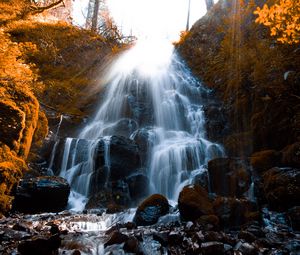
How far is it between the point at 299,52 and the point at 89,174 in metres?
10.4

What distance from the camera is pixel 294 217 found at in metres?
7.73

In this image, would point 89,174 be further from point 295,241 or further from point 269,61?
point 269,61

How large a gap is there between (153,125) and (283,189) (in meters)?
9.04

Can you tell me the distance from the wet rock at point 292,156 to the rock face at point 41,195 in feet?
24.9

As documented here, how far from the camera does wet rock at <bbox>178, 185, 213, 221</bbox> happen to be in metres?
7.99

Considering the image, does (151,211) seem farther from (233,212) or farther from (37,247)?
(37,247)

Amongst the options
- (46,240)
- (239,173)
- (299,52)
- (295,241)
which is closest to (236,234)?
(295,241)

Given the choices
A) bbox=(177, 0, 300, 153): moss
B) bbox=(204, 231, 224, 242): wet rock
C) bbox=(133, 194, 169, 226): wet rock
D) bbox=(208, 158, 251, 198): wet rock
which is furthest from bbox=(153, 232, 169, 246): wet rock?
bbox=(177, 0, 300, 153): moss

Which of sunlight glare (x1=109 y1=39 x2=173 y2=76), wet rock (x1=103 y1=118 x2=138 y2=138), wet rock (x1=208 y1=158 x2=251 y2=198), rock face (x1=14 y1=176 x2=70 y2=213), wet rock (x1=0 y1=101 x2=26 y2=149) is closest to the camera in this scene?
wet rock (x1=0 y1=101 x2=26 y2=149)

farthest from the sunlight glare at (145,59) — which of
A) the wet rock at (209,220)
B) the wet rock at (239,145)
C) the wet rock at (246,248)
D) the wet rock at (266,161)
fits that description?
the wet rock at (246,248)

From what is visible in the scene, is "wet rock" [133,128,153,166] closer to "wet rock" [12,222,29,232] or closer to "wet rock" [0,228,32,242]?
"wet rock" [12,222,29,232]

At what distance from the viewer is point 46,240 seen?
571 centimetres

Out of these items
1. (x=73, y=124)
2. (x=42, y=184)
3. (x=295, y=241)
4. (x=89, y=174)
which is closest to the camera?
(x=295, y=241)

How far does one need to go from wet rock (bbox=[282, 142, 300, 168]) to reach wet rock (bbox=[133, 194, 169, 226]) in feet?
14.7
